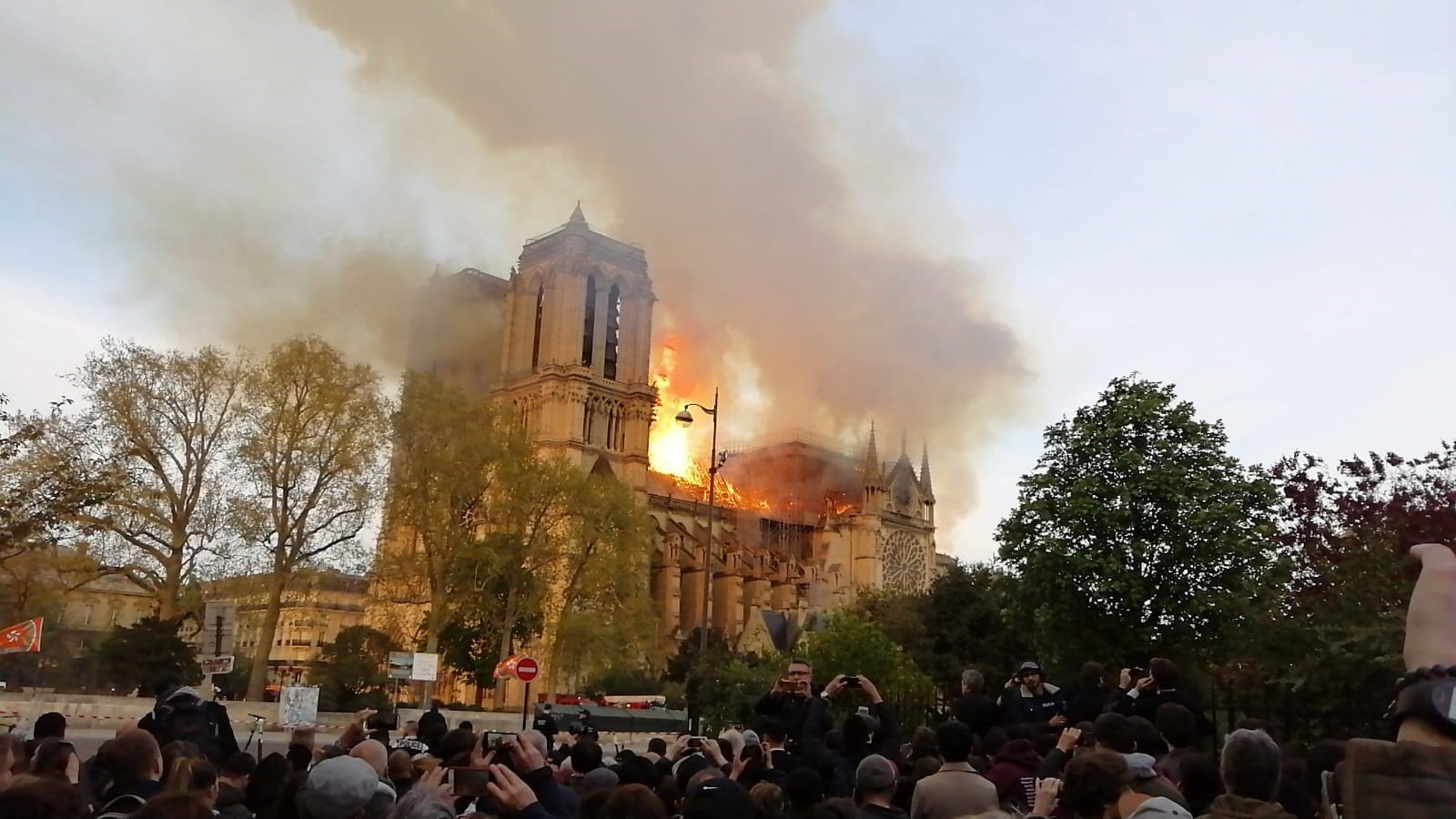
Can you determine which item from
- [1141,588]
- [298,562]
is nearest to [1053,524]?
[1141,588]

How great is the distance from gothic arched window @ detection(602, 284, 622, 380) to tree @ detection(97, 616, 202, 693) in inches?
1766

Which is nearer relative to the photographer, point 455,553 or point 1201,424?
point 1201,424

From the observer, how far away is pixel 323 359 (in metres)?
38.3

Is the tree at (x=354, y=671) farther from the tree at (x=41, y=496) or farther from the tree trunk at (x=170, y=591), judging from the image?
the tree at (x=41, y=496)

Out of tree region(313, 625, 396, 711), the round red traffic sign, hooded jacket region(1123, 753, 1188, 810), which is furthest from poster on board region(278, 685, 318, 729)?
hooded jacket region(1123, 753, 1188, 810)

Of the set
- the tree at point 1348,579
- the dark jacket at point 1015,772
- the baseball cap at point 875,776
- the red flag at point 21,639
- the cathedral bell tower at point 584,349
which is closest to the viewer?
the baseball cap at point 875,776

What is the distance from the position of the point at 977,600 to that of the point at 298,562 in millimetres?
28086

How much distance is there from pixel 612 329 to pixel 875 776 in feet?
250

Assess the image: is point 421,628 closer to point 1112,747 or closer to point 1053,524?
point 1053,524

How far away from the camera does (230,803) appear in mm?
6078

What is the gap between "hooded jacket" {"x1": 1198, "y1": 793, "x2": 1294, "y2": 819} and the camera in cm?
423

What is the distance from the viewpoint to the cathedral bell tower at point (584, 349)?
7512 centimetres

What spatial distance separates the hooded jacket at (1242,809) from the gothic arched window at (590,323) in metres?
74.9

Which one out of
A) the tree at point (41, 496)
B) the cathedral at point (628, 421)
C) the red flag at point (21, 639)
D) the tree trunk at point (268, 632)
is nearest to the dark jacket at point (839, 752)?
the tree at point (41, 496)
